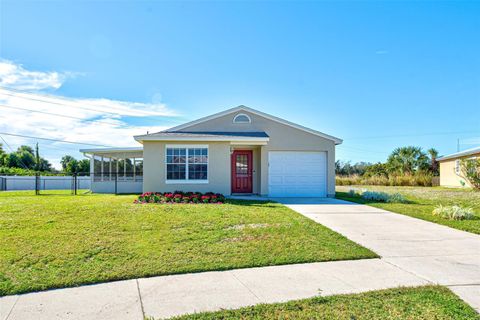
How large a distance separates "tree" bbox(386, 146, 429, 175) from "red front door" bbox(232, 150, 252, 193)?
24.4 m

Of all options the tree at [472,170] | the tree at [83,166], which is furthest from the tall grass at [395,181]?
the tree at [83,166]

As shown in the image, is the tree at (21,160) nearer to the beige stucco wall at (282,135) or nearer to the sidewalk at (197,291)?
the beige stucco wall at (282,135)

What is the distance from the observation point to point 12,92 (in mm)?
26391

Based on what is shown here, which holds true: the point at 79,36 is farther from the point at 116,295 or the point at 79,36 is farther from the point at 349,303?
the point at 349,303

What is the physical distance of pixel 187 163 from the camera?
13820 millimetres

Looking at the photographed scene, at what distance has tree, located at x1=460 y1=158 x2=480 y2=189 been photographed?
2347 centimetres

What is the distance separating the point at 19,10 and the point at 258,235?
1195 cm

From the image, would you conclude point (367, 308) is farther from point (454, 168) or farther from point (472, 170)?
point (454, 168)

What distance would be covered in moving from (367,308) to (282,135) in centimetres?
1208

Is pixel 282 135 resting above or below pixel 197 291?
above

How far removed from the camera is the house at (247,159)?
1377 centimetres

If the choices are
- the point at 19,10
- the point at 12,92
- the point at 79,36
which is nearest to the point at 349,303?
the point at 19,10

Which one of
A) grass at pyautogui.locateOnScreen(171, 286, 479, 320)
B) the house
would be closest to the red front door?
the house

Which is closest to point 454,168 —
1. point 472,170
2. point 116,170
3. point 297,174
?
point 472,170
